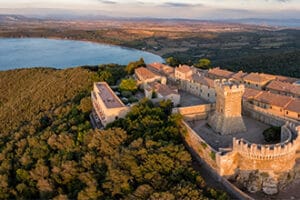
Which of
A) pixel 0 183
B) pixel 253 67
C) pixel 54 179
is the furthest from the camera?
pixel 253 67

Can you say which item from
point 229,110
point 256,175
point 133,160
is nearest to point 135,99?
point 229,110

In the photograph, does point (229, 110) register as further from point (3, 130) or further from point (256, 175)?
point (3, 130)

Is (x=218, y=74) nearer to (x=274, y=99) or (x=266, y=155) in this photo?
(x=274, y=99)

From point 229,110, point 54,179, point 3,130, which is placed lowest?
point 3,130

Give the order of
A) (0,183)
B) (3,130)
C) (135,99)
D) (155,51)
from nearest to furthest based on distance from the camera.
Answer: (0,183)
(135,99)
(3,130)
(155,51)

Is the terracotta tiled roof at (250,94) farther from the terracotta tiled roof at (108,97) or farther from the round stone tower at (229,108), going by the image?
the terracotta tiled roof at (108,97)

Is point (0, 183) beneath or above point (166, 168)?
beneath
